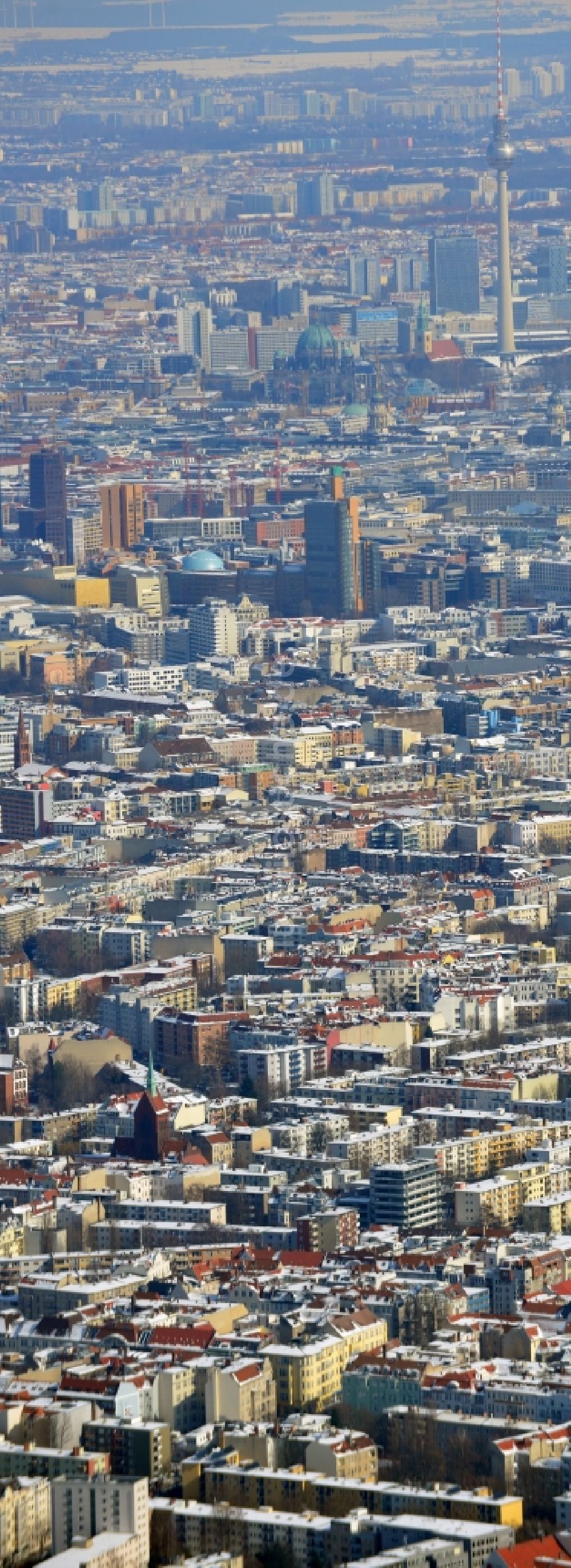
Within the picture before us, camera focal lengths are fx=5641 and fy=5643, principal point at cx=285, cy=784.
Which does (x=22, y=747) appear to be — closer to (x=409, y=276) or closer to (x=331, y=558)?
(x=331, y=558)

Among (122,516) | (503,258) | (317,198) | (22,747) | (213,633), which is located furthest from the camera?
(317,198)

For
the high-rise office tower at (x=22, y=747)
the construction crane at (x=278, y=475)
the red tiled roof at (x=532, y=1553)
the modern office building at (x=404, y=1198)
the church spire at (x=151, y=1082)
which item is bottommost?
the red tiled roof at (x=532, y=1553)

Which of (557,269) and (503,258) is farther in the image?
(557,269)

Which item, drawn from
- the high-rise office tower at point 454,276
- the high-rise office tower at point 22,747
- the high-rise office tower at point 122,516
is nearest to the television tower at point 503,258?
the high-rise office tower at point 454,276

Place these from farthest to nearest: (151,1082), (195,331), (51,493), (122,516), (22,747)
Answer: (195,331), (51,493), (122,516), (22,747), (151,1082)

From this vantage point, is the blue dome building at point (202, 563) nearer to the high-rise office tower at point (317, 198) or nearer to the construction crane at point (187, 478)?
the construction crane at point (187, 478)

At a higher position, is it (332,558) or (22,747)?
(332,558)

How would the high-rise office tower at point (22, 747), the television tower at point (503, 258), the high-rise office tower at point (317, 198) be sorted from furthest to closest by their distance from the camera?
the high-rise office tower at point (317, 198) < the television tower at point (503, 258) < the high-rise office tower at point (22, 747)

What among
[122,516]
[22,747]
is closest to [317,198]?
[122,516]
